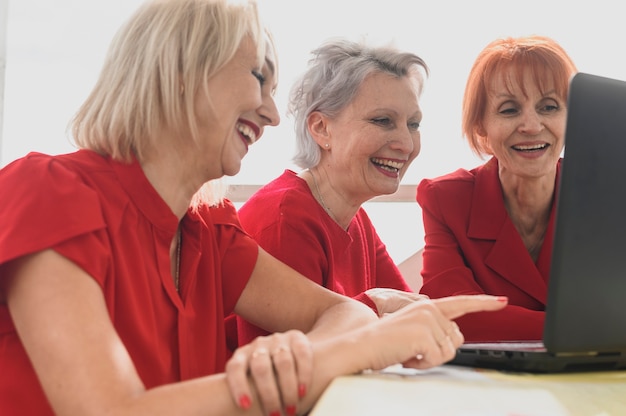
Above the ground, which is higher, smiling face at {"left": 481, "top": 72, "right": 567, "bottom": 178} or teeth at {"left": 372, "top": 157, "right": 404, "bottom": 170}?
smiling face at {"left": 481, "top": 72, "right": 567, "bottom": 178}

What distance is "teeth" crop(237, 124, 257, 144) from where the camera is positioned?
60.4 inches

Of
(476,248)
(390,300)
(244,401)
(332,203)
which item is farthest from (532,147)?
(244,401)

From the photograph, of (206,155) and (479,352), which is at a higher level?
(206,155)

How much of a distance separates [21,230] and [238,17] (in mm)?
611

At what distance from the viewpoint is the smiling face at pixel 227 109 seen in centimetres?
143

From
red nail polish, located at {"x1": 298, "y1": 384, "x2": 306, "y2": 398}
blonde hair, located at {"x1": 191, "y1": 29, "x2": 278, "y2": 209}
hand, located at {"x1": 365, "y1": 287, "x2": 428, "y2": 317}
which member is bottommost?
hand, located at {"x1": 365, "y1": 287, "x2": 428, "y2": 317}

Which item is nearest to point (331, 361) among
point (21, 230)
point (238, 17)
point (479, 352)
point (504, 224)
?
point (479, 352)

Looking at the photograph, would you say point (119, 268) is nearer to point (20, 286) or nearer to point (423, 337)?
point (20, 286)

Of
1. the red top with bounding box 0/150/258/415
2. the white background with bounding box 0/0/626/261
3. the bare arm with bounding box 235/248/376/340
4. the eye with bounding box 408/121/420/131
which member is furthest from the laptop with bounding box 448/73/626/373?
the white background with bounding box 0/0/626/261

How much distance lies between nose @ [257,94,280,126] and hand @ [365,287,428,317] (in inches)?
22.1

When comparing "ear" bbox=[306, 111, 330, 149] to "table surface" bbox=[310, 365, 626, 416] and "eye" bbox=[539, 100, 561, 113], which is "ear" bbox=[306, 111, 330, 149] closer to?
"eye" bbox=[539, 100, 561, 113]

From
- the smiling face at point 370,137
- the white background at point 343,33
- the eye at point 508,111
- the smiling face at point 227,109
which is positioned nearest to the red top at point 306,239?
the smiling face at point 370,137

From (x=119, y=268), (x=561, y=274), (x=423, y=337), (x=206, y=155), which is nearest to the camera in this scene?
(x=561, y=274)

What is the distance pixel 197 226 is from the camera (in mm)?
1521
